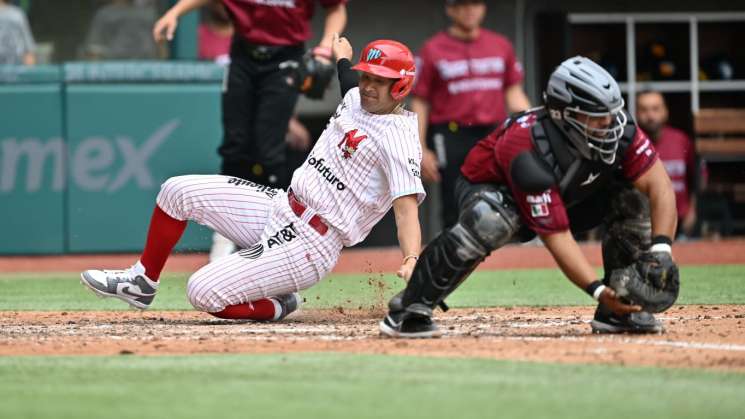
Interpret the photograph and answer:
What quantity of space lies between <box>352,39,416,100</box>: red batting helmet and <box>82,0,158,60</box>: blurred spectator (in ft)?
19.4

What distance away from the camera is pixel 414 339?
18.6 ft

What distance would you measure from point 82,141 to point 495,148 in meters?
6.46

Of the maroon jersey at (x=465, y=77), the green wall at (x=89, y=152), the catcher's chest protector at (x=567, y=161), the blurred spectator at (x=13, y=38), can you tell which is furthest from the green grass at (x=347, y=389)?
the blurred spectator at (x=13, y=38)

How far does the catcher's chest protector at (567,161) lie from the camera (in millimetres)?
5457

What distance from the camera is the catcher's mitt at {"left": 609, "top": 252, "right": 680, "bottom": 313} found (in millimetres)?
5535

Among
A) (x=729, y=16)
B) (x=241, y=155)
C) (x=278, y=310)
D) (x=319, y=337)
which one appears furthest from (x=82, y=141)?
(x=729, y=16)

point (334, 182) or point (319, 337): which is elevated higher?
point (334, 182)

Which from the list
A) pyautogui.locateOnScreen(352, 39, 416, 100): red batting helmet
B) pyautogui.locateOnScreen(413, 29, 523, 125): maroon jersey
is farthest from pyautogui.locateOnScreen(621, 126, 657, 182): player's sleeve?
pyautogui.locateOnScreen(413, 29, 523, 125): maroon jersey

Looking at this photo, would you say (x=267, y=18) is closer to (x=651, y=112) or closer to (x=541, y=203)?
(x=541, y=203)

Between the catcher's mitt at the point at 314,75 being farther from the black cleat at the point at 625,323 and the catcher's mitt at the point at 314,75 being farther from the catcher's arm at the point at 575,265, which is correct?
the catcher's arm at the point at 575,265

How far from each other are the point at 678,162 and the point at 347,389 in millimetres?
8788

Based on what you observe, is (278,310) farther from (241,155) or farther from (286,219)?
(241,155)

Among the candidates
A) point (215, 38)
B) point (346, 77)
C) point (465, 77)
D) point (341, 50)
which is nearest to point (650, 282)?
point (346, 77)

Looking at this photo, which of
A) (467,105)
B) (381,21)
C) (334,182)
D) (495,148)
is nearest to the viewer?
(495,148)
